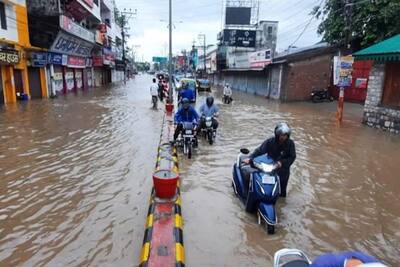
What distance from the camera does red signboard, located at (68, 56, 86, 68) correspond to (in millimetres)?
28580

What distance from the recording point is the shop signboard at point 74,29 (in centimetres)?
2261

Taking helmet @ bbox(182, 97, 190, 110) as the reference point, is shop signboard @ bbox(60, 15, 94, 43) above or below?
above

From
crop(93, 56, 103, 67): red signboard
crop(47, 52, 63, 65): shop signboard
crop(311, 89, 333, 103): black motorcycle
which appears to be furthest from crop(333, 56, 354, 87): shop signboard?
crop(93, 56, 103, 67): red signboard

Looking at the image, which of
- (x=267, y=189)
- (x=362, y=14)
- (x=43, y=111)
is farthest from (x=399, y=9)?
(x=43, y=111)

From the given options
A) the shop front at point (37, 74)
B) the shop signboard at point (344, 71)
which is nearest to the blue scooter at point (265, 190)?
the shop signboard at point (344, 71)

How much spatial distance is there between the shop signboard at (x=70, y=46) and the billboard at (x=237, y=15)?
22798 mm

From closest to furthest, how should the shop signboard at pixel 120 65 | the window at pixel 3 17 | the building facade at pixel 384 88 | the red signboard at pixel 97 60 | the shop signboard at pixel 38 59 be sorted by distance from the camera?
the building facade at pixel 384 88, the window at pixel 3 17, the shop signboard at pixel 38 59, the red signboard at pixel 97 60, the shop signboard at pixel 120 65

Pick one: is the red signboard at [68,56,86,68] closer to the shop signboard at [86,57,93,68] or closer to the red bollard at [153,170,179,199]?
the shop signboard at [86,57,93,68]

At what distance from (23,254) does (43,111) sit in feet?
45.2

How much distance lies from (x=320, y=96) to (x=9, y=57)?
20185mm

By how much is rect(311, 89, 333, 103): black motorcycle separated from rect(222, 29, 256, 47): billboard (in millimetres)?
20303

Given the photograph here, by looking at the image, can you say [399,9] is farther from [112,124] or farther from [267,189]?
[267,189]

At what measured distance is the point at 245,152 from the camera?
18.7ft

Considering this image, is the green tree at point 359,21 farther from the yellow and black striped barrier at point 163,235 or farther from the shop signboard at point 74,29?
the shop signboard at point 74,29
